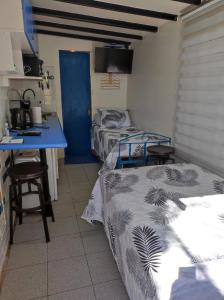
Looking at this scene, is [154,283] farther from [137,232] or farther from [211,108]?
[211,108]

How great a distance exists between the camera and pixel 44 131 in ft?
7.96

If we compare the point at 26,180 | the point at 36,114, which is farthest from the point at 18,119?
the point at 26,180

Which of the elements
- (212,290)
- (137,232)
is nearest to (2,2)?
(137,232)

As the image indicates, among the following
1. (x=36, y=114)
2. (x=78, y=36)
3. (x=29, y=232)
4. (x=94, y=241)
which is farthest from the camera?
(x=78, y=36)

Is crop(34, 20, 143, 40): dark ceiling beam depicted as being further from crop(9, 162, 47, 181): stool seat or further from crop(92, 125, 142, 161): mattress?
crop(9, 162, 47, 181): stool seat

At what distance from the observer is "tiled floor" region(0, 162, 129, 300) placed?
4.99 feet

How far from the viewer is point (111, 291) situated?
1.53m

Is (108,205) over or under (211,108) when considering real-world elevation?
under

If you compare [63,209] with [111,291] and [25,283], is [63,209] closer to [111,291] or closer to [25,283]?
[25,283]

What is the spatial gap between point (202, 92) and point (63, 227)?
1.97 m

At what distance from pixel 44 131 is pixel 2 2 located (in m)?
1.21

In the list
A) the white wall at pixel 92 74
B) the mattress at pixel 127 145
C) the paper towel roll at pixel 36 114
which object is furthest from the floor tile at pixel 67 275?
the white wall at pixel 92 74

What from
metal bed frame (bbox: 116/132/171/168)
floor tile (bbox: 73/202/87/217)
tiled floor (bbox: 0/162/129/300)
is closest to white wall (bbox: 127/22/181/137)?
metal bed frame (bbox: 116/132/171/168)

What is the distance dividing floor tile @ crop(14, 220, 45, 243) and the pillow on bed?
90.2 inches
